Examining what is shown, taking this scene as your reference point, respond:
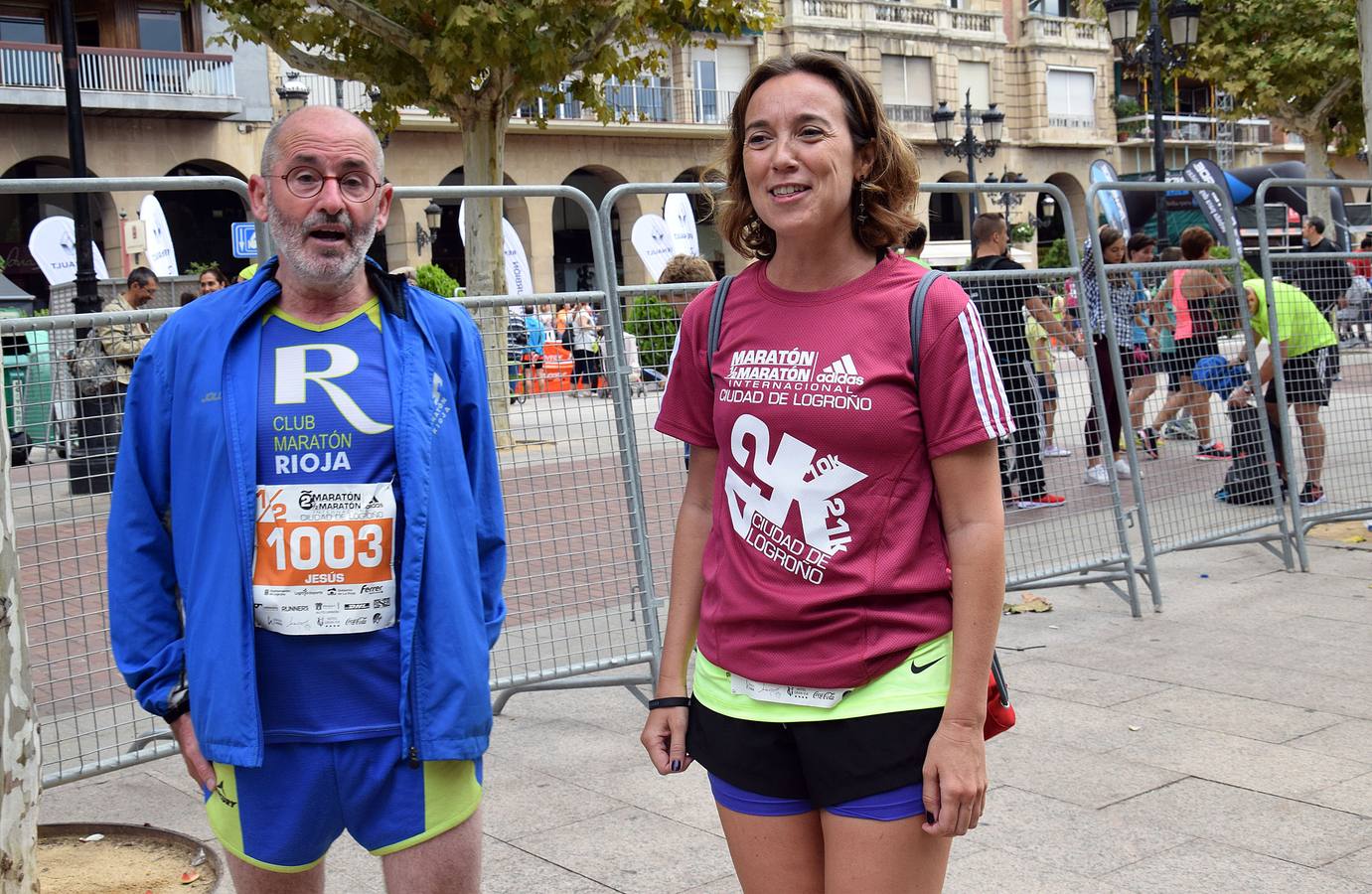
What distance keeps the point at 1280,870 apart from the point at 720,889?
1.57m

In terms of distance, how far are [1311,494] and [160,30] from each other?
28178mm

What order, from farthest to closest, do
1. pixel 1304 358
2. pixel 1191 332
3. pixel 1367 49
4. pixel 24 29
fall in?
pixel 24 29 < pixel 1367 49 < pixel 1304 358 < pixel 1191 332

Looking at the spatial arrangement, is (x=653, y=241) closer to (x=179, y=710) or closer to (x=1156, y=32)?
(x=1156, y=32)

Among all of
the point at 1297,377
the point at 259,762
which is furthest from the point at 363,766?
the point at 1297,377

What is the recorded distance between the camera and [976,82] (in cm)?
4425

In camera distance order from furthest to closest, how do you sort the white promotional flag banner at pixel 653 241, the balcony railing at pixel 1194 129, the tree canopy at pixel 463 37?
the balcony railing at pixel 1194 129 → the white promotional flag banner at pixel 653 241 → the tree canopy at pixel 463 37

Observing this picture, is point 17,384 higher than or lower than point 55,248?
lower

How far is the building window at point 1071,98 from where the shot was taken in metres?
45.8

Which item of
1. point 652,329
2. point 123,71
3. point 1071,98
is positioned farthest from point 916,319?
point 1071,98

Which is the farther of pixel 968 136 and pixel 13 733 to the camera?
pixel 968 136

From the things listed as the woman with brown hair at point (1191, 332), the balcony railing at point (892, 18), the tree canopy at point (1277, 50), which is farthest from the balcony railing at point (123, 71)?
the woman with brown hair at point (1191, 332)

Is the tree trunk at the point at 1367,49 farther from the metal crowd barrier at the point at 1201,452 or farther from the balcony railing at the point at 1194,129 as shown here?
the balcony railing at the point at 1194,129

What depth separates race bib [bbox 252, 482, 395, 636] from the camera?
8.50 feet

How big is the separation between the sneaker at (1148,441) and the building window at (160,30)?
27.4 m
